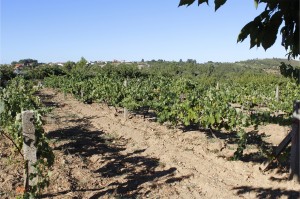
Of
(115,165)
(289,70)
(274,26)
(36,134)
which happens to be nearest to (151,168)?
(115,165)

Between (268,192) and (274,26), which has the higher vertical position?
(274,26)

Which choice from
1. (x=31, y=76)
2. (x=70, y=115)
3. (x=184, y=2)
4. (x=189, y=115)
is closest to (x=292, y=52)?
(x=184, y=2)

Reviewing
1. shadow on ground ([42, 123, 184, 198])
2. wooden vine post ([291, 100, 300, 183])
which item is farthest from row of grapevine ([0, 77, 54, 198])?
wooden vine post ([291, 100, 300, 183])

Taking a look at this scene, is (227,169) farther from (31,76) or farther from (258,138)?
Answer: (31,76)

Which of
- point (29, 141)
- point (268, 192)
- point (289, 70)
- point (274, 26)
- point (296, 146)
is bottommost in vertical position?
point (268, 192)

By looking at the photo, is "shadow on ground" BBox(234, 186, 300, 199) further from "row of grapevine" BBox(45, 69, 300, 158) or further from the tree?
the tree

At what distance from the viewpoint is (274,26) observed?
166 centimetres

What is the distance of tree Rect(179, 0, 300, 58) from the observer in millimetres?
1620

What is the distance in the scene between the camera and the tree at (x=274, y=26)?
5.32 feet

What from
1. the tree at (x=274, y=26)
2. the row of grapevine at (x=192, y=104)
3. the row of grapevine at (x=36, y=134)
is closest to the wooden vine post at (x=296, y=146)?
the row of grapevine at (x=192, y=104)

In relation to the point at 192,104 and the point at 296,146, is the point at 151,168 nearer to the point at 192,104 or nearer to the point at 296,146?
the point at 296,146

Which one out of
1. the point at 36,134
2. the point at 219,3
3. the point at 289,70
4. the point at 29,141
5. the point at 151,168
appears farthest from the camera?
the point at 151,168

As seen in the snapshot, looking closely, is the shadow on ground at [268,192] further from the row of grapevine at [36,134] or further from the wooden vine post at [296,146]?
the row of grapevine at [36,134]

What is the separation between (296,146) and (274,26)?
206 inches
